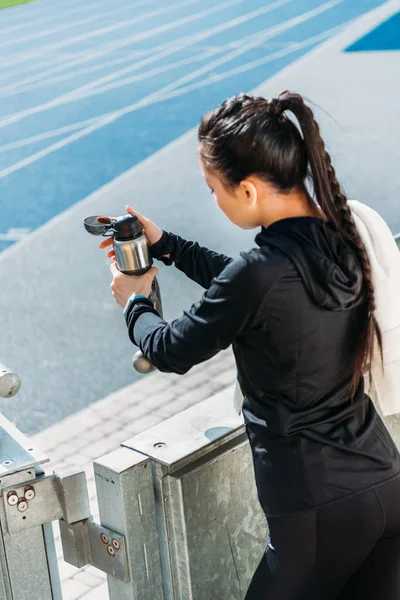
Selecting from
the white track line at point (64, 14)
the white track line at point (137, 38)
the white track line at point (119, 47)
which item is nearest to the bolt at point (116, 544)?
the white track line at point (119, 47)

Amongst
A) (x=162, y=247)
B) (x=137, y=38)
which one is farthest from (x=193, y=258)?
(x=137, y=38)

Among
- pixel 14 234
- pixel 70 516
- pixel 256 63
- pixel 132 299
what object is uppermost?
pixel 132 299

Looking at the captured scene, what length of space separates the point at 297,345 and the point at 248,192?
330 millimetres

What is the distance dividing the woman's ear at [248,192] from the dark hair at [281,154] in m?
0.01

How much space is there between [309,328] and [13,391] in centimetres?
63

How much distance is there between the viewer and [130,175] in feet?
34.6

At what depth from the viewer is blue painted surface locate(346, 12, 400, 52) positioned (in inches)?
574

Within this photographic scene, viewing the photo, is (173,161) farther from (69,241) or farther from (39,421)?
(39,421)

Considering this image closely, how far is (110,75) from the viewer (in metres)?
14.3

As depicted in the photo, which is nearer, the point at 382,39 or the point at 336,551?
the point at 336,551

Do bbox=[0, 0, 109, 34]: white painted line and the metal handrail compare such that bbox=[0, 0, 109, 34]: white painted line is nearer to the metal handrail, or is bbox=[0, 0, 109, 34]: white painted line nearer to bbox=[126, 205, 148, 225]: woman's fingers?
bbox=[126, 205, 148, 225]: woman's fingers

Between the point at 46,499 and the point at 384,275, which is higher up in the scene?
the point at 384,275

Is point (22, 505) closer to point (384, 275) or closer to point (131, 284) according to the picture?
A: point (131, 284)

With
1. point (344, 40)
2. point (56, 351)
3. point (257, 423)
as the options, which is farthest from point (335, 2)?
point (257, 423)
